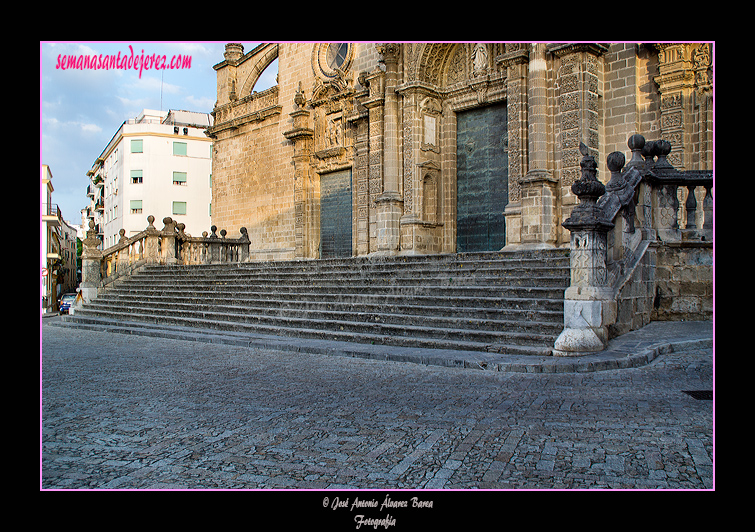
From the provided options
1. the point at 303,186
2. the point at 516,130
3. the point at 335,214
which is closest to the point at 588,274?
the point at 516,130

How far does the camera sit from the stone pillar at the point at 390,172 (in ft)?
56.5

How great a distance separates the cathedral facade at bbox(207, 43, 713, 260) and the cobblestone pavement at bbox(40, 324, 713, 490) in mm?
7460

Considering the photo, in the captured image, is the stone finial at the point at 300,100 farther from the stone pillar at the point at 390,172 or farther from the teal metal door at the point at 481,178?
the teal metal door at the point at 481,178

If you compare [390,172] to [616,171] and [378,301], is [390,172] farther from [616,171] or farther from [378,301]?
[616,171]

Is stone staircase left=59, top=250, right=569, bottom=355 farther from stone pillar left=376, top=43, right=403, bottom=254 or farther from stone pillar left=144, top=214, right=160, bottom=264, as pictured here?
stone pillar left=376, top=43, right=403, bottom=254

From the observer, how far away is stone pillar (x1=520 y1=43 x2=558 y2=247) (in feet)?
44.0

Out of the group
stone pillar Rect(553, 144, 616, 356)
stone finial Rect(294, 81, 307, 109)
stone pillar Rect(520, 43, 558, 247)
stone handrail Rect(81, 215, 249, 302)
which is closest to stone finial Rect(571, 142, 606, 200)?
stone pillar Rect(553, 144, 616, 356)

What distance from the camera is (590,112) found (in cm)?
1315

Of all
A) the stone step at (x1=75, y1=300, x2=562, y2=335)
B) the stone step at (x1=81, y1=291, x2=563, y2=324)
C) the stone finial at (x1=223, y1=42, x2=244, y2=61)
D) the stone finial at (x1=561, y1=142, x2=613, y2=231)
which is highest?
the stone finial at (x1=223, y1=42, x2=244, y2=61)

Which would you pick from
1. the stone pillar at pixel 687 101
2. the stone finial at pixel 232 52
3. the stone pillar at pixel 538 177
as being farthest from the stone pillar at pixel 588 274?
the stone finial at pixel 232 52

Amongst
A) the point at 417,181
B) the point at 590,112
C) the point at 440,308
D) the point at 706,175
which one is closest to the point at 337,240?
the point at 417,181

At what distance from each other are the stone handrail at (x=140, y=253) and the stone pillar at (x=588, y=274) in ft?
47.5

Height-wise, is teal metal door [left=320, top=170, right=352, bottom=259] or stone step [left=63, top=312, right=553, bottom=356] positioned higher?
teal metal door [left=320, top=170, right=352, bottom=259]

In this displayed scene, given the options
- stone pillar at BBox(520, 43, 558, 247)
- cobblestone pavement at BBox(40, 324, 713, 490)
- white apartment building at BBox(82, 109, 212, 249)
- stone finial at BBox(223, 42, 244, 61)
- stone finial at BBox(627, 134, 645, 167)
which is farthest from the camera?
white apartment building at BBox(82, 109, 212, 249)
